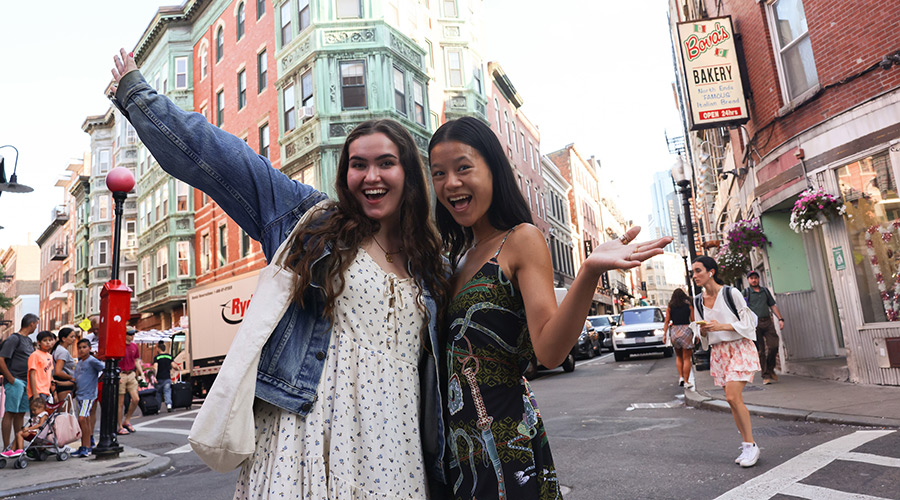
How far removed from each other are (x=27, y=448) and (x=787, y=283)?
1322 cm

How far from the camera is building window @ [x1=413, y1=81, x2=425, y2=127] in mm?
25712

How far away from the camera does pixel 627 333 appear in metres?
20.5

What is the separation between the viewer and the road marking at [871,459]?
16.6 ft

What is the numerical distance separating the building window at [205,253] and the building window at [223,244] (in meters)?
1.30

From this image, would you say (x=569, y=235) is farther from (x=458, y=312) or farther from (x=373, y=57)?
(x=458, y=312)

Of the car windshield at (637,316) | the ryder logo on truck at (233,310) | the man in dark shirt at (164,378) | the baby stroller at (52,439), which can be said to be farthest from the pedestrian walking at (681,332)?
the man in dark shirt at (164,378)

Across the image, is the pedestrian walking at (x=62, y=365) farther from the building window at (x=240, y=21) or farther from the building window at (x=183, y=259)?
the building window at (x=240, y=21)

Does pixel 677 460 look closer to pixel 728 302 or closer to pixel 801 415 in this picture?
pixel 728 302

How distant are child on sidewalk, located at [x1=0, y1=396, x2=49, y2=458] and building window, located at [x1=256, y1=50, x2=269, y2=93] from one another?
20216 mm

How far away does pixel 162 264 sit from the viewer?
33.0m

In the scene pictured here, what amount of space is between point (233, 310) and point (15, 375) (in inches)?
406

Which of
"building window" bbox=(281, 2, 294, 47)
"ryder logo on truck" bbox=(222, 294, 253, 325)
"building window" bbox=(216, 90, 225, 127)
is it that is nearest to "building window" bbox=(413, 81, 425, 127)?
"building window" bbox=(281, 2, 294, 47)

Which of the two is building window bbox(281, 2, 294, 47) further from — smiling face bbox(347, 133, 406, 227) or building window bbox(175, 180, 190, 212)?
smiling face bbox(347, 133, 406, 227)

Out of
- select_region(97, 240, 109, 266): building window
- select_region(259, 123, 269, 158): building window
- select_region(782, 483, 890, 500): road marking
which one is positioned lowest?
select_region(782, 483, 890, 500): road marking
